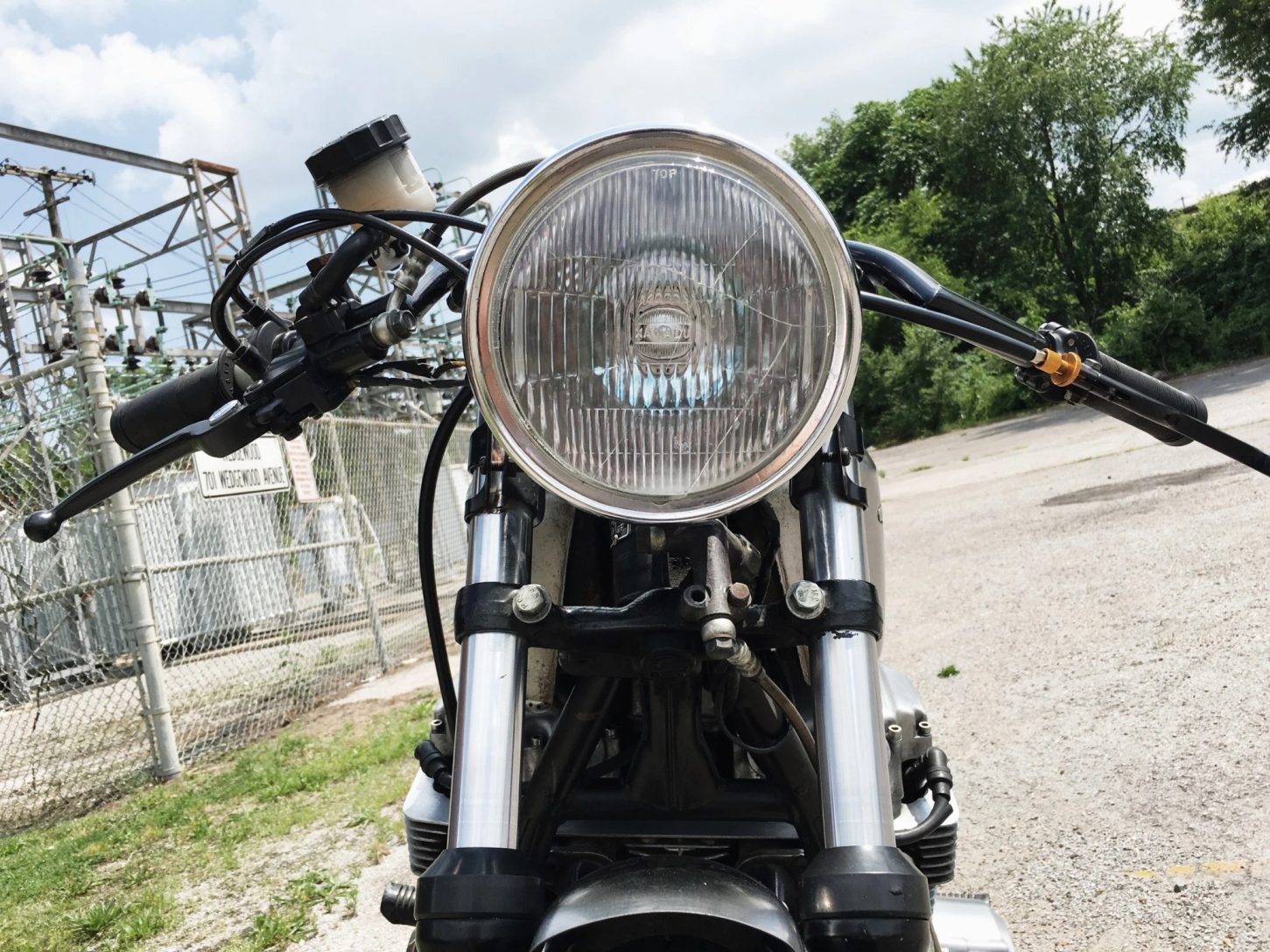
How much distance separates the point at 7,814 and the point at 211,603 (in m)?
2.95

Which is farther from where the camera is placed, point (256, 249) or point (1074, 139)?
point (1074, 139)

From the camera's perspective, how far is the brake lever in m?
1.64

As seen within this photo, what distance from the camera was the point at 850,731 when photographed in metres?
1.18

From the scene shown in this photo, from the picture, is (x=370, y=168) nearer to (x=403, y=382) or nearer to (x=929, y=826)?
(x=403, y=382)

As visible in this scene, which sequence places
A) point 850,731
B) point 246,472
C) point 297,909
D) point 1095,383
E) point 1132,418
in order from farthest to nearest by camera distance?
point 246,472 < point 297,909 < point 1132,418 < point 1095,383 < point 850,731

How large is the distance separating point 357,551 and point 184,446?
6.79 metres

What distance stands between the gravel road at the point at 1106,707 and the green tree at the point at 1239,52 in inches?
741

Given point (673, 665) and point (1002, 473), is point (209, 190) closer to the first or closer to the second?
point (1002, 473)

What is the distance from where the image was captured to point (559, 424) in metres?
1.27

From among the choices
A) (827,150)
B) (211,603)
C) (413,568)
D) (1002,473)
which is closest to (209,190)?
(413,568)

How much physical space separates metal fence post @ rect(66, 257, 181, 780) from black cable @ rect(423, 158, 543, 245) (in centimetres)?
456

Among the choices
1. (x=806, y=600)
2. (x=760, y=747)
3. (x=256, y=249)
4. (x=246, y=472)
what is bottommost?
(x=760, y=747)

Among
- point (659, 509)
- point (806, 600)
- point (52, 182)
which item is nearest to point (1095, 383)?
point (806, 600)

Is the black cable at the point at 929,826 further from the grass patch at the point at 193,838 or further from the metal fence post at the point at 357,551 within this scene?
the metal fence post at the point at 357,551
